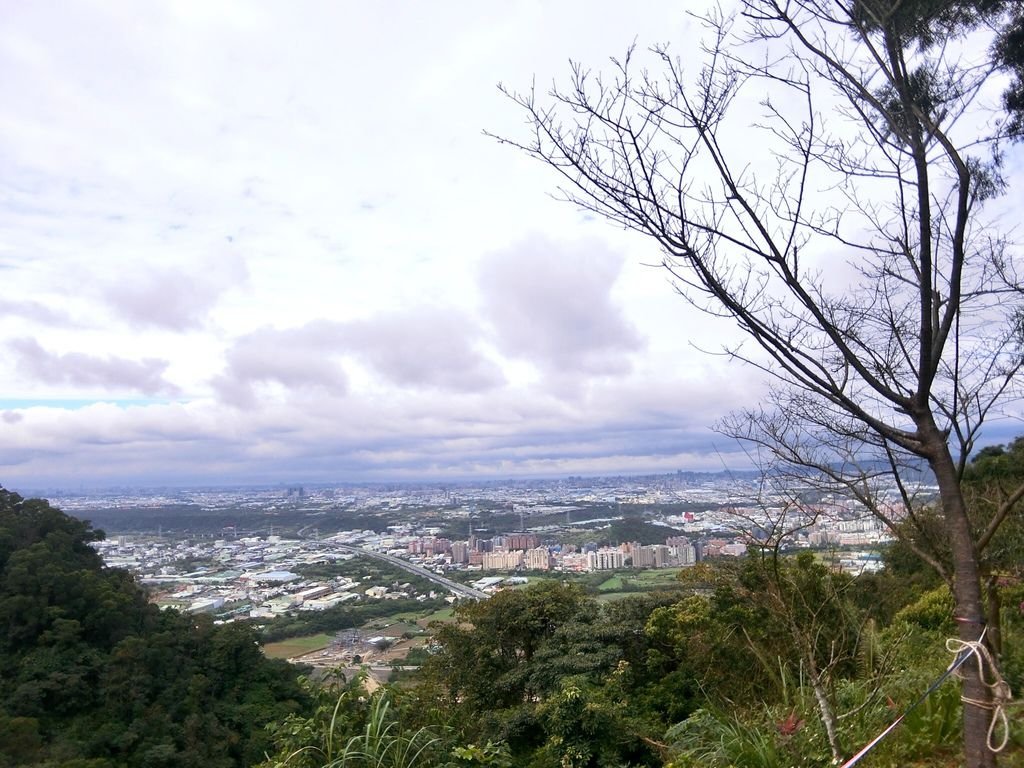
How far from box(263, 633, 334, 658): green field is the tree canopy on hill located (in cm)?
334

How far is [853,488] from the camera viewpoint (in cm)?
227

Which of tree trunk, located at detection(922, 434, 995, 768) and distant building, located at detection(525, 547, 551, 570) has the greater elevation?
tree trunk, located at detection(922, 434, 995, 768)

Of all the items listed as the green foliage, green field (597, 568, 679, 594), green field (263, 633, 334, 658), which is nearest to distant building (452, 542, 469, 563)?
green field (597, 568, 679, 594)

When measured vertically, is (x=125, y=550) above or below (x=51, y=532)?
below

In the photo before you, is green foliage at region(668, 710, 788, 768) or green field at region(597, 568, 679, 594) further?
green field at region(597, 568, 679, 594)

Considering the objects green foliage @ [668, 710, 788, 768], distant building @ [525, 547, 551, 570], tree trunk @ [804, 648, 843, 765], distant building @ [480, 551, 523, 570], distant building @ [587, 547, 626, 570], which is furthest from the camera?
distant building @ [480, 551, 523, 570]

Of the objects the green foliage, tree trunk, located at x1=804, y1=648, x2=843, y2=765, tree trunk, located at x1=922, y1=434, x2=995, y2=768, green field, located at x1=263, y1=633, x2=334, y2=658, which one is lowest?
green field, located at x1=263, y1=633, x2=334, y2=658

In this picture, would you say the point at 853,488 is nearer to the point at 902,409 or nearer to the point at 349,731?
the point at 902,409

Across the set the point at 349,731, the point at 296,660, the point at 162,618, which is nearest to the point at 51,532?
the point at 162,618

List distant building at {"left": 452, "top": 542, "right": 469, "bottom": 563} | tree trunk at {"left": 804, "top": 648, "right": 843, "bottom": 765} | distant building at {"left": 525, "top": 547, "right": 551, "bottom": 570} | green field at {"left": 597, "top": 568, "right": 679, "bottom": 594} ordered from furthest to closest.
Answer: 1. distant building at {"left": 452, "top": 542, "right": 469, "bottom": 563}
2. distant building at {"left": 525, "top": 547, "right": 551, "bottom": 570}
3. green field at {"left": 597, "top": 568, "right": 679, "bottom": 594}
4. tree trunk at {"left": 804, "top": 648, "right": 843, "bottom": 765}

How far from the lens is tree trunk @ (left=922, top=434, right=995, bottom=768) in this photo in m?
1.76

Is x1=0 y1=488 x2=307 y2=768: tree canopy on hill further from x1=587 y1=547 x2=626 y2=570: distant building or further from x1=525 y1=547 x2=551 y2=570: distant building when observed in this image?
x1=525 y1=547 x2=551 y2=570: distant building

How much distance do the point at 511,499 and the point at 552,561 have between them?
2442 centimetres

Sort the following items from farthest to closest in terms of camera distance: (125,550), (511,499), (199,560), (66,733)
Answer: (511,499) → (125,550) → (199,560) → (66,733)
